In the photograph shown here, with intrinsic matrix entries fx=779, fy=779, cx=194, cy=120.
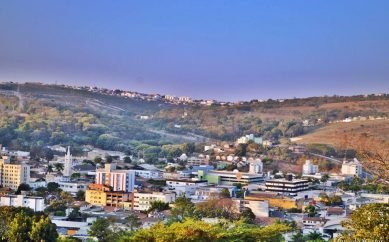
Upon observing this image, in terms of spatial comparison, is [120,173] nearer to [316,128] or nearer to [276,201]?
[276,201]

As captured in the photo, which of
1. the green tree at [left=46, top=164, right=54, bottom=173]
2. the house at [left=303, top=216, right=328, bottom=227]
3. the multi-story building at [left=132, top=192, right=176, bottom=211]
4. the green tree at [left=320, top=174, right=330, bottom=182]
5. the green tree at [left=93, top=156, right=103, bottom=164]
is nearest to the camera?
the house at [left=303, top=216, right=328, bottom=227]

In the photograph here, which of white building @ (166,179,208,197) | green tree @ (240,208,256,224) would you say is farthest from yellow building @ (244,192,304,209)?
green tree @ (240,208,256,224)

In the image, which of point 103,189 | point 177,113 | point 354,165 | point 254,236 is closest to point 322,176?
point 354,165

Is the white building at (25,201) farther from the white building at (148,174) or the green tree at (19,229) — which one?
the white building at (148,174)

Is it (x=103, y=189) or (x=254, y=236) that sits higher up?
(x=254, y=236)

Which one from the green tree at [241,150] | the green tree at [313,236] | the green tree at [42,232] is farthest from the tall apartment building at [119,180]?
the green tree at [241,150]

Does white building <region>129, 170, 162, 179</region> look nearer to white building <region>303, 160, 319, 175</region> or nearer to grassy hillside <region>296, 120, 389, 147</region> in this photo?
white building <region>303, 160, 319, 175</region>
